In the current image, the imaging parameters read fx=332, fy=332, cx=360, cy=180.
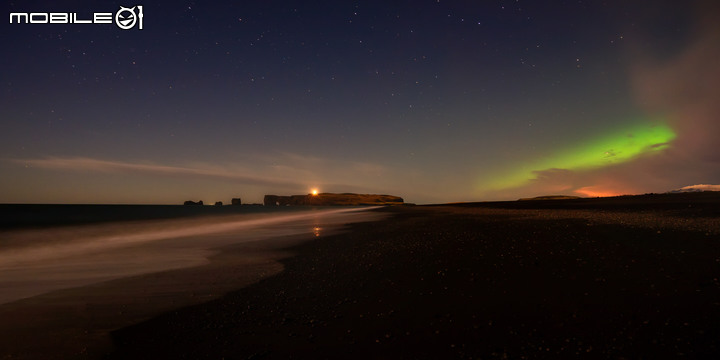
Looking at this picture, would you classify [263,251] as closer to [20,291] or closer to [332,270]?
[332,270]

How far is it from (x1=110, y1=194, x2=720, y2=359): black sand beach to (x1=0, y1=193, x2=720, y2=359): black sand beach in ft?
0.09

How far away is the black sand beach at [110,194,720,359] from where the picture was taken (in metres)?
4.66

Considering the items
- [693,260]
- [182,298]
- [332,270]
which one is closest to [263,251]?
[332,270]

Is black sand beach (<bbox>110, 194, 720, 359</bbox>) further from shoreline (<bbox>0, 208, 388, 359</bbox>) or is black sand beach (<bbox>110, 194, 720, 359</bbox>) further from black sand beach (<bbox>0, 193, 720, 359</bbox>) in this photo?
shoreline (<bbox>0, 208, 388, 359</bbox>)

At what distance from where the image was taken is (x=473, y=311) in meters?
5.80

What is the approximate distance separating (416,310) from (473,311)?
99 cm

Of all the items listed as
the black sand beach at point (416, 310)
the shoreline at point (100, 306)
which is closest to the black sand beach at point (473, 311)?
the black sand beach at point (416, 310)

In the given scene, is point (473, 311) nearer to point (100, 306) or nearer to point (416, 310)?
point (416, 310)

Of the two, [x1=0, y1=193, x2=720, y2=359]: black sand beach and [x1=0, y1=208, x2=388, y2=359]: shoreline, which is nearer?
[x1=0, y1=193, x2=720, y2=359]: black sand beach

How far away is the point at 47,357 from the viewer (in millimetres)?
4840

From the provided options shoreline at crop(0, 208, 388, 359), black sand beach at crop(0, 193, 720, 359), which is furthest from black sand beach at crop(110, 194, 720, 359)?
shoreline at crop(0, 208, 388, 359)

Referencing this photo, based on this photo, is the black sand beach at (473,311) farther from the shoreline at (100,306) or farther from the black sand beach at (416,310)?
the shoreline at (100,306)

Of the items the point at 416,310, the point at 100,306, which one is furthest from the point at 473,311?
the point at 100,306

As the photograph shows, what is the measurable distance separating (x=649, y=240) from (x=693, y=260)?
3086 millimetres
